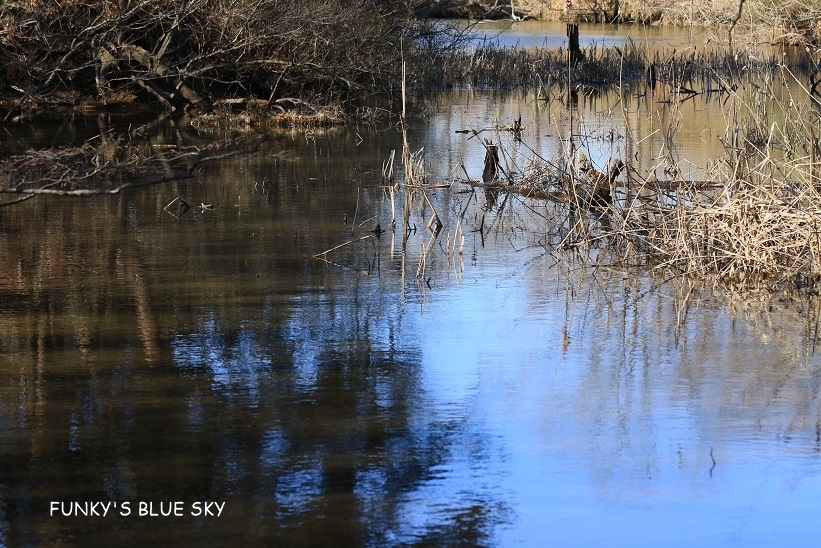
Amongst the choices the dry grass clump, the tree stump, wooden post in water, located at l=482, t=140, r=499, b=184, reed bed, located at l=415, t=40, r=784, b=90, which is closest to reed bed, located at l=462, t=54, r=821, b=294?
the dry grass clump

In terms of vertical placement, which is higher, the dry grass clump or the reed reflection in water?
the dry grass clump

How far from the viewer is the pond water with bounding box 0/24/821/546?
460 cm

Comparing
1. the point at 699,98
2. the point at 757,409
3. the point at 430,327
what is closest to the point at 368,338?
the point at 430,327

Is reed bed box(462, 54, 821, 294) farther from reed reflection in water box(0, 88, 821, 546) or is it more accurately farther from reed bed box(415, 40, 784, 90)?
reed bed box(415, 40, 784, 90)

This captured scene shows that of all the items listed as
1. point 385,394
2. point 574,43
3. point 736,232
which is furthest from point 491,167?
point 574,43

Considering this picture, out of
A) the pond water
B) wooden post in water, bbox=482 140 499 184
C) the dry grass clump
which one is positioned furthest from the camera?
wooden post in water, bbox=482 140 499 184

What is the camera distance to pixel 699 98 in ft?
86.5

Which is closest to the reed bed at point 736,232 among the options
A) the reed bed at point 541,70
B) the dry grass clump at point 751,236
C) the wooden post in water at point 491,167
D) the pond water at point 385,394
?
the dry grass clump at point 751,236

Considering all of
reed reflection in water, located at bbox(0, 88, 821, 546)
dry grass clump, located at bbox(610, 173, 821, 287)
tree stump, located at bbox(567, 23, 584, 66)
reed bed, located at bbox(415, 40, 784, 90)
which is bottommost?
reed reflection in water, located at bbox(0, 88, 821, 546)

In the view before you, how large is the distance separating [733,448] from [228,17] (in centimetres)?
1743

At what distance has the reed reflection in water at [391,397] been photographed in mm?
4605

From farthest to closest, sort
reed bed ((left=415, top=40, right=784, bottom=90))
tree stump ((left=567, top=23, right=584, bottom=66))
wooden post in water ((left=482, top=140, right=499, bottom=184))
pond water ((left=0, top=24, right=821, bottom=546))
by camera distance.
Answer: tree stump ((left=567, top=23, right=584, bottom=66)), reed bed ((left=415, top=40, right=784, bottom=90)), wooden post in water ((left=482, top=140, right=499, bottom=184)), pond water ((left=0, top=24, right=821, bottom=546))

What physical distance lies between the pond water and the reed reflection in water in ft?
0.06

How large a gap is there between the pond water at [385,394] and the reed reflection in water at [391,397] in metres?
0.02
